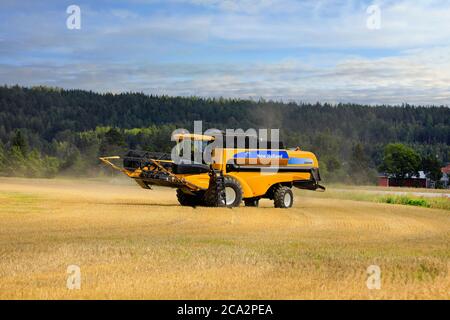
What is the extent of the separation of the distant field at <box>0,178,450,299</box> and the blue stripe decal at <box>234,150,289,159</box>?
7.18ft

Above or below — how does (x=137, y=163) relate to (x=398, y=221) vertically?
above

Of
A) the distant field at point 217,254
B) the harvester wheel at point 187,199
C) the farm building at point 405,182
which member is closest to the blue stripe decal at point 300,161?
the distant field at point 217,254

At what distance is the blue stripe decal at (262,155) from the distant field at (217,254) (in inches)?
Result: 86.2

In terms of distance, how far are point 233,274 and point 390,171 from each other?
439 feet

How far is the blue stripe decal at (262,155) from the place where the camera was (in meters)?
27.3

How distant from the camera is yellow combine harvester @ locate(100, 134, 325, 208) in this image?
1040 inches

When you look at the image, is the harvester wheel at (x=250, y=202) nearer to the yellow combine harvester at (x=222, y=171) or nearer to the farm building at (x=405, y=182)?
the yellow combine harvester at (x=222, y=171)

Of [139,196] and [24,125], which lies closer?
[139,196]

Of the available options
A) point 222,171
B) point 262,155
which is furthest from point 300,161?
point 222,171

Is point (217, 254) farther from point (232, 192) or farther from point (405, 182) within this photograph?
point (405, 182)

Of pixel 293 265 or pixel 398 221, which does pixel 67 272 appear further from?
pixel 398 221

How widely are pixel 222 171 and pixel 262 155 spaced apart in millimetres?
1871
